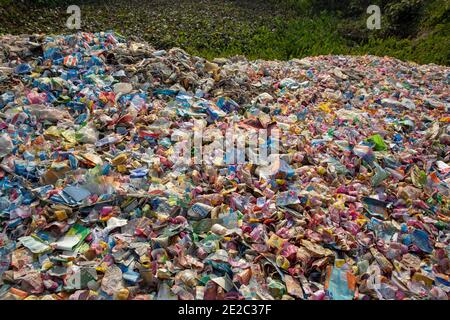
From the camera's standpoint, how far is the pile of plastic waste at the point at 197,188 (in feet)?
7.79

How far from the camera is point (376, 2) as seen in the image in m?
9.69

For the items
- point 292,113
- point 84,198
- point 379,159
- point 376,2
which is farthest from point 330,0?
point 84,198

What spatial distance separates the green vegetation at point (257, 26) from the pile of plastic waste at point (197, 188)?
310 cm

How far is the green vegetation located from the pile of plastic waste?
310 cm

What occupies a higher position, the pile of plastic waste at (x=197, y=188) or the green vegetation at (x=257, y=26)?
the green vegetation at (x=257, y=26)

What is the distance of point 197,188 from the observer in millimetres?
2908

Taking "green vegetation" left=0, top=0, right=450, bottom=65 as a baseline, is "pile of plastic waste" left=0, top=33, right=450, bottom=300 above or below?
below

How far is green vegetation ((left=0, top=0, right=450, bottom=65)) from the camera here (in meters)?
7.73

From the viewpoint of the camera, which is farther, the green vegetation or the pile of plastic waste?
the green vegetation

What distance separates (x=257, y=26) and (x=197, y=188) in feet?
22.6

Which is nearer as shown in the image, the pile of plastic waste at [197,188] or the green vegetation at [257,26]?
the pile of plastic waste at [197,188]

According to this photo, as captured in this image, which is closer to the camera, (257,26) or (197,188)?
(197,188)

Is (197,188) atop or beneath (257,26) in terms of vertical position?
beneath
